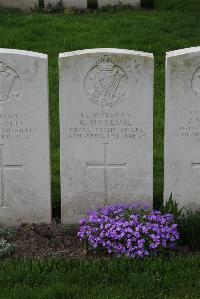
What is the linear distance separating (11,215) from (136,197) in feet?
3.87

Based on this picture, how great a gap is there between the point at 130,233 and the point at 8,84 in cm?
176

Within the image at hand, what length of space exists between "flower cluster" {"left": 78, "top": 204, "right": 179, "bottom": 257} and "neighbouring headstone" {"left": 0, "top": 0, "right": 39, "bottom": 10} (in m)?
8.88

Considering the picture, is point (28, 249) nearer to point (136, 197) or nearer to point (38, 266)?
point (38, 266)

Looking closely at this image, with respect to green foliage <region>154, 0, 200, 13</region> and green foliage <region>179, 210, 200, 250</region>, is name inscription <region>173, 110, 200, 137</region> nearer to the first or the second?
green foliage <region>179, 210, 200, 250</region>

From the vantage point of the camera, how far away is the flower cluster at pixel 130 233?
20.1ft

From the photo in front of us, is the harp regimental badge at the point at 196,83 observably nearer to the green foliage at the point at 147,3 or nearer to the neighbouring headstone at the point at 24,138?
the neighbouring headstone at the point at 24,138

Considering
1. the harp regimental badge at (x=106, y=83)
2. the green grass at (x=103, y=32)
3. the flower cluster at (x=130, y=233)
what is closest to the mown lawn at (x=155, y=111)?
the green grass at (x=103, y=32)

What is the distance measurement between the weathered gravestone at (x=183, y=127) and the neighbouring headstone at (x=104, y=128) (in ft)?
0.55

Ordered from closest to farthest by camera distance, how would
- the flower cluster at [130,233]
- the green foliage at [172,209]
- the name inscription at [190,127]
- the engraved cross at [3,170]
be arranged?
the flower cluster at [130,233] < the green foliage at [172,209] < the name inscription at [190,127] < the engraved cross at [3,170]

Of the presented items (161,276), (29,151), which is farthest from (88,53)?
(161,276)

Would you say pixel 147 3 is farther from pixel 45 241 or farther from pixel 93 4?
pixel 45 241

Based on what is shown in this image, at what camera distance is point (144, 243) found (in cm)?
617

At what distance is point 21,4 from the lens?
14672mm

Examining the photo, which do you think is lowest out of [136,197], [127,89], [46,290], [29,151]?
[46,290]
